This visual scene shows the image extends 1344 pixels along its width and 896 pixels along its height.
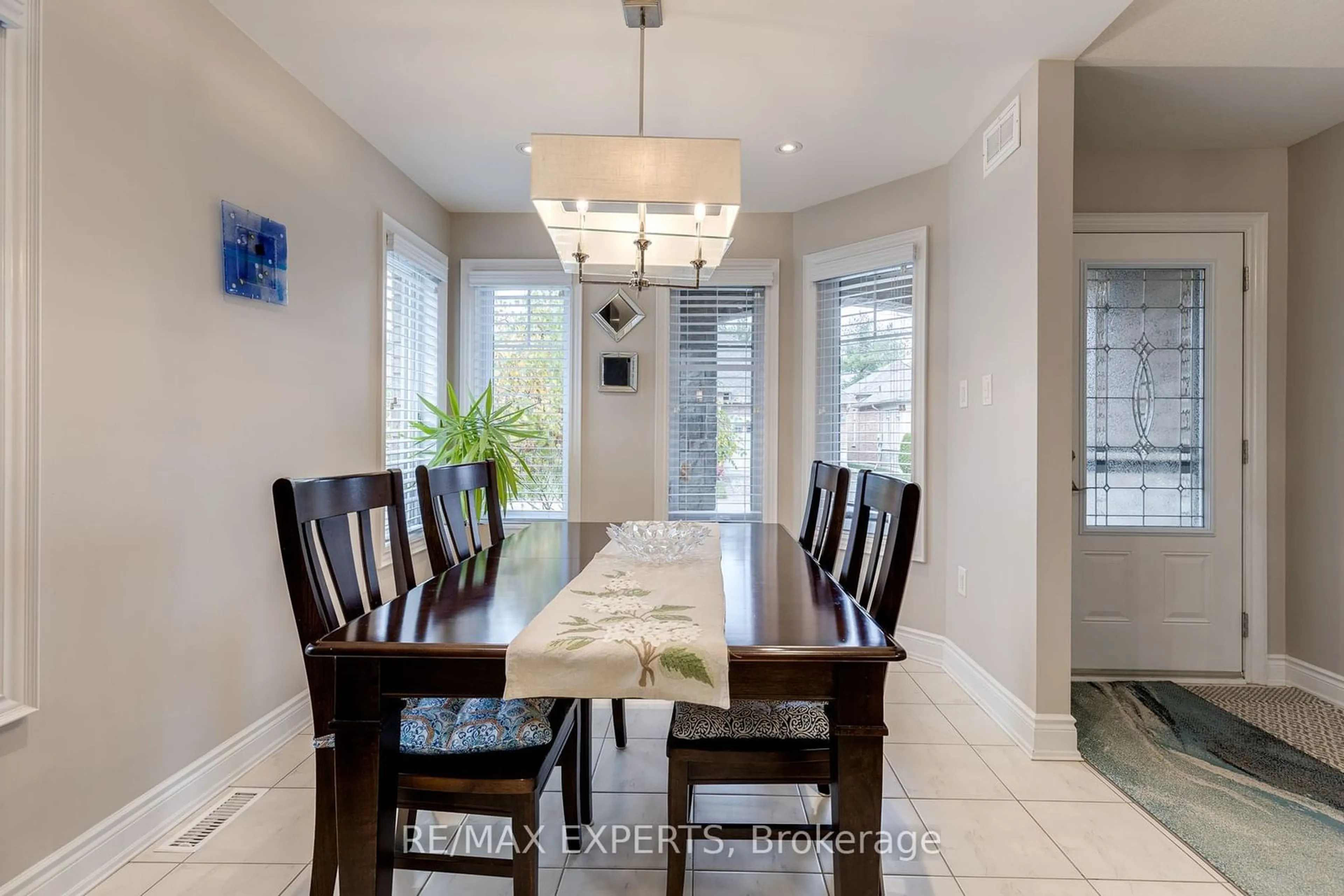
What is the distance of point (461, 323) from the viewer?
13.8 ft

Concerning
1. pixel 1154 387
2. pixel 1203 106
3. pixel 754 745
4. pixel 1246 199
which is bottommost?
pixel 754 745

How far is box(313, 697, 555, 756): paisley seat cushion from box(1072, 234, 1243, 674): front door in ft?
9.36

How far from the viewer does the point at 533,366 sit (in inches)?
167

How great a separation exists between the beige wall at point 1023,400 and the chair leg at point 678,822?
1.65 m

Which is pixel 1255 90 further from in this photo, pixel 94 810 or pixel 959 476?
pixel 94 810

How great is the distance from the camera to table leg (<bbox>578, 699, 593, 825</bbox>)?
190 cm

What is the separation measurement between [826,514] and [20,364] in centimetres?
223

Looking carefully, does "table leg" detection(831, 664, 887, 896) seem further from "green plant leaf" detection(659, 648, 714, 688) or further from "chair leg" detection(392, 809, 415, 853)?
"chair leg" detection(392, 809, 415, 853)

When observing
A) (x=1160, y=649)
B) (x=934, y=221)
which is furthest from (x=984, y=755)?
(x=934, y=221)

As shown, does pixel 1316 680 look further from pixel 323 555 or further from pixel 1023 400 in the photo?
pixel 323 555

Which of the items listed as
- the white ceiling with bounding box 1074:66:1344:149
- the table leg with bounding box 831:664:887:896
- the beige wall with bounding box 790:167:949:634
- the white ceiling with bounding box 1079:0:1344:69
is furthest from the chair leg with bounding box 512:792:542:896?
the white ceiling with bounding box 1074:66:1344:149

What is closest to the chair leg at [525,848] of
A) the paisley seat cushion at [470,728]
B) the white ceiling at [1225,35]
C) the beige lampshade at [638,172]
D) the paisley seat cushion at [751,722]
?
the paisley seat cushion at [470,728]

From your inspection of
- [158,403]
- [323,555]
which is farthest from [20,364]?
[323,555]

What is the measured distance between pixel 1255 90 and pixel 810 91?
1.80m
